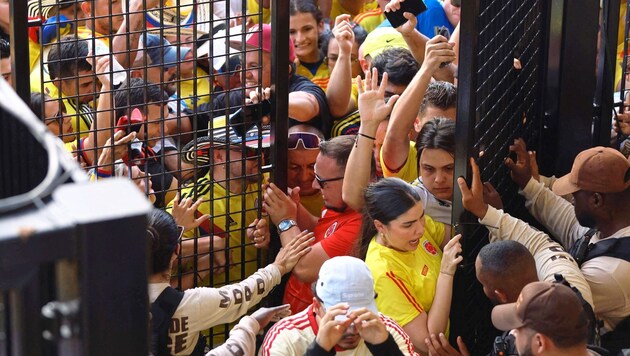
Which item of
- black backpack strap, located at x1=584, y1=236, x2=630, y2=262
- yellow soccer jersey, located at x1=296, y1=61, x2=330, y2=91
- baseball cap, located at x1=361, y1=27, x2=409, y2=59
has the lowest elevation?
black backpack strap, located at x1=584, y1=236, x2=630, y2=262

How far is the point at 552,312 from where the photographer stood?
311 cm

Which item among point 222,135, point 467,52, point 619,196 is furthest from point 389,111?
point 619,196

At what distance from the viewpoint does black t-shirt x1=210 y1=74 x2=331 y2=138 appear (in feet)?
13.9

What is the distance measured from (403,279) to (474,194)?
481 millimetres

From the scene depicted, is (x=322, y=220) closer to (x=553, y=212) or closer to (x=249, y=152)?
(x=249, y=152)

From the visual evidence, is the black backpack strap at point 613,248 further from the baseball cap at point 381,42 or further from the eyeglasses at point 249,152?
the baseball cap at point 381,42

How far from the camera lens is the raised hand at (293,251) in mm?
4152

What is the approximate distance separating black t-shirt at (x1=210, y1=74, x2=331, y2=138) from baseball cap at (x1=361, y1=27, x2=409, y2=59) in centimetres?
73

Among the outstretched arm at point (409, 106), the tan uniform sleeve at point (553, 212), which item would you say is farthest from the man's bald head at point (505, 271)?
the outstretched arm at point (409, 106)

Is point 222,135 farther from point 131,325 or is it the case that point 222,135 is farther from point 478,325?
point 131,325

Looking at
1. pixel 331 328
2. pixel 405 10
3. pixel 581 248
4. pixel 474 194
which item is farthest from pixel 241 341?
pixel 405 10

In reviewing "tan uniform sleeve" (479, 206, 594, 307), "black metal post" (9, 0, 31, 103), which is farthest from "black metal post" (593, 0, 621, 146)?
"black metal post" (9, 0, 31, 103)

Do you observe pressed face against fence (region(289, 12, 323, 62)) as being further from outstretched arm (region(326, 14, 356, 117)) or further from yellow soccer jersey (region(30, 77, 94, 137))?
yellow soccer jersey (region(30, 77, 94, 137))

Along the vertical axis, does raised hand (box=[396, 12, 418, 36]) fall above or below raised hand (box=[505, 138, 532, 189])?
above
